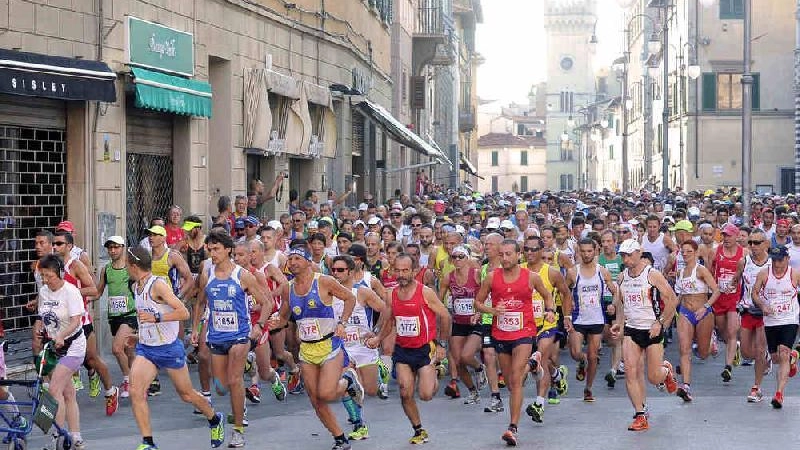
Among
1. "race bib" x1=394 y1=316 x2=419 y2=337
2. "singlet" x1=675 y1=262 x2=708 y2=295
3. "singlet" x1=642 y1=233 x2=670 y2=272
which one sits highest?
"singlet" x1=642 y1=233 x2=670 y2=272

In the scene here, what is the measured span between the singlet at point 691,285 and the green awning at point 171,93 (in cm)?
695

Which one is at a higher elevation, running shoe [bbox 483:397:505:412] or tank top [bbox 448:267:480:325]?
tank top [bbox 448:267:480:325]

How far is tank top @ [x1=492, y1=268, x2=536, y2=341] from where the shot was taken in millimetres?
12031

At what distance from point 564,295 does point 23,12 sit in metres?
6.51

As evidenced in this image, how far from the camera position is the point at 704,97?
61.3 m

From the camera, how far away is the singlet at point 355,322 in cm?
1241

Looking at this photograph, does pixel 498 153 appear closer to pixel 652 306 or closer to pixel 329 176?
pixel 329 176

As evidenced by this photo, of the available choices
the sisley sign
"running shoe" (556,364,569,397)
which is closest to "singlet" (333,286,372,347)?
"running shoe" (556,364,569,397)

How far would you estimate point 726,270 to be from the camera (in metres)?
16.5

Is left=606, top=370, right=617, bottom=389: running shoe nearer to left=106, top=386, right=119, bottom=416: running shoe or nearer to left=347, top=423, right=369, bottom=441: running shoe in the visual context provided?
left=347, top=423, right=369, bottom=441: running shoe

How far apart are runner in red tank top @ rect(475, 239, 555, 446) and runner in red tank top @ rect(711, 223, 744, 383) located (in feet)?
14.1

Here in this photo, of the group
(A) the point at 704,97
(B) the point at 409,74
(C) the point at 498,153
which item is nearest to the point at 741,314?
(B) the point at 409,74

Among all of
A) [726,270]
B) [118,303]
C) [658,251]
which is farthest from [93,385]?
[658,251]

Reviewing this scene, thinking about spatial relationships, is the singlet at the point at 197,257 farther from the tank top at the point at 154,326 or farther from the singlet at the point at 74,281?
the tank top at the point at 154,326
